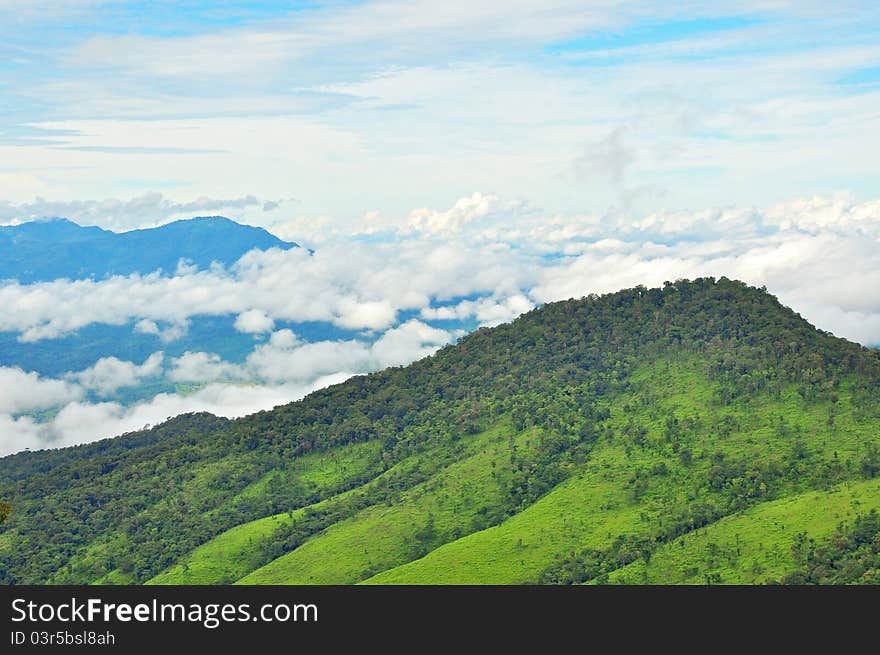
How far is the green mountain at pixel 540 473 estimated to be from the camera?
97.8 meters

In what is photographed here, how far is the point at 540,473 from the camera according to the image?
121 metres

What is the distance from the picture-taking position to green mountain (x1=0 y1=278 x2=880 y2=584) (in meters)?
97.8

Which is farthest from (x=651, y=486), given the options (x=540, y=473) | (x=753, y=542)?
(x=753, y=542)

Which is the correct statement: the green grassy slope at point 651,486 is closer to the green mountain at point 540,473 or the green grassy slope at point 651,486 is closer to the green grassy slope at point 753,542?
the green mountain at point 540,473

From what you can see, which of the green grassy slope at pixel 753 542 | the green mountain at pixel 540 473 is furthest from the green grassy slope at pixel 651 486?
the green grassy slope at pixel 753 542

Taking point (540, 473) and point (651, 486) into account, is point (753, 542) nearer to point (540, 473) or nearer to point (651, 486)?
point (651, 486)

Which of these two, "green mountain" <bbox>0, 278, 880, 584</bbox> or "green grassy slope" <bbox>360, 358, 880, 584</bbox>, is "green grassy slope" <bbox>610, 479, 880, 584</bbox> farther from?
"green grassy slope" <bbox>360, 358, 880, 584</bbox>

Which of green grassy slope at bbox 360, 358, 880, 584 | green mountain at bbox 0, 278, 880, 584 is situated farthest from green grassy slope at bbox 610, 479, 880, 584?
green grassy slope at bbox 360, 358, 880, 584

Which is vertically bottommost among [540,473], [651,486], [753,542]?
[753,542]

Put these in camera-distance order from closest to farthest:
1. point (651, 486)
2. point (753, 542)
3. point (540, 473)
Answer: point (753, 542), point (651, 486), point (540, 473)

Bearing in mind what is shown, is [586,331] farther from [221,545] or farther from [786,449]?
[221,545]
